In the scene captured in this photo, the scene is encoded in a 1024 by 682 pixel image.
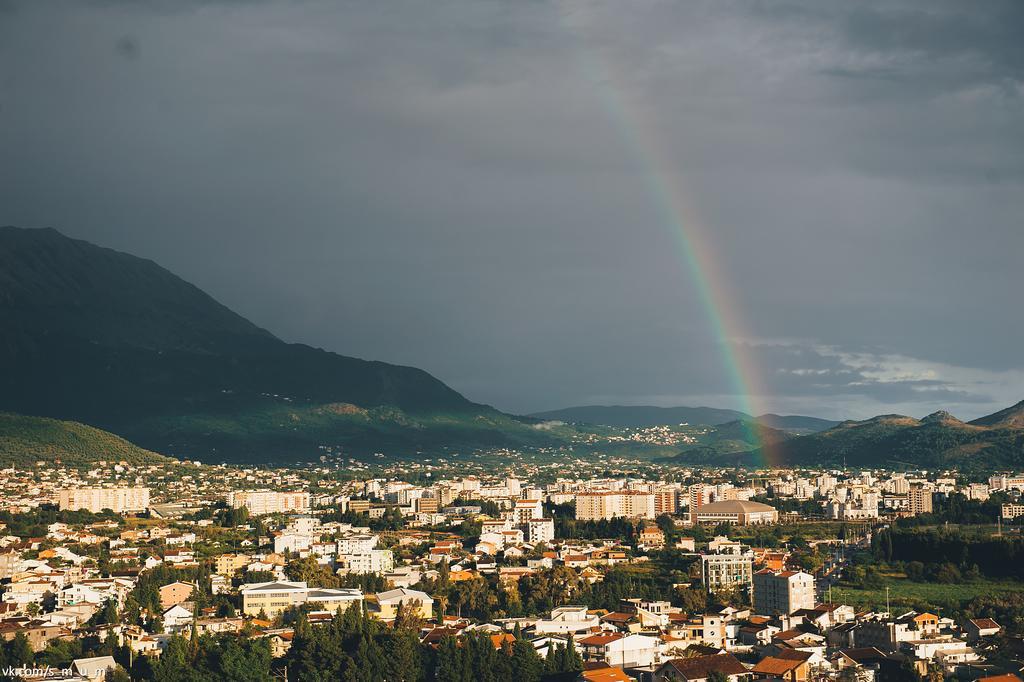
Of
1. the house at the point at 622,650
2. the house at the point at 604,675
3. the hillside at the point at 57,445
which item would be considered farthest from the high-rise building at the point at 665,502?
the house at the point at 604,675

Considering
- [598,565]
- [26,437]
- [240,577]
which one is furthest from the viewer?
[26,437]

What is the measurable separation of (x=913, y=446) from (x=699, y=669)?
137199mm

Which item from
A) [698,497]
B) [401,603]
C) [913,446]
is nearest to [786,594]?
[401,603]

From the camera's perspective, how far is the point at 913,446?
16850 centimetres

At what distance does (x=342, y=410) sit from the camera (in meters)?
197

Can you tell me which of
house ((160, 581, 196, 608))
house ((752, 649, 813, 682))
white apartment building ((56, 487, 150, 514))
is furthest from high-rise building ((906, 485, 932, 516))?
house ((752, 649, 813, 682))

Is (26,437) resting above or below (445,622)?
above

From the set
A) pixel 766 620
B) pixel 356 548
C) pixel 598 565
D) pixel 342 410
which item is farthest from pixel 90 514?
pixel 342 410

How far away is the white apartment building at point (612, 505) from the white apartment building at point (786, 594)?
126ft

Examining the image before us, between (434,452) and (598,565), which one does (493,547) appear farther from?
(434,452)

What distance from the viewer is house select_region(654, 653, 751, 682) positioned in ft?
122

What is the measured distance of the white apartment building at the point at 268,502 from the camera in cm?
9300

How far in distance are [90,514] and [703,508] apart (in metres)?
37.7

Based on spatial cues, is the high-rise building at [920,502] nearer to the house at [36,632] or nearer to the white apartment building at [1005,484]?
the white apartment building at [1005,484]
